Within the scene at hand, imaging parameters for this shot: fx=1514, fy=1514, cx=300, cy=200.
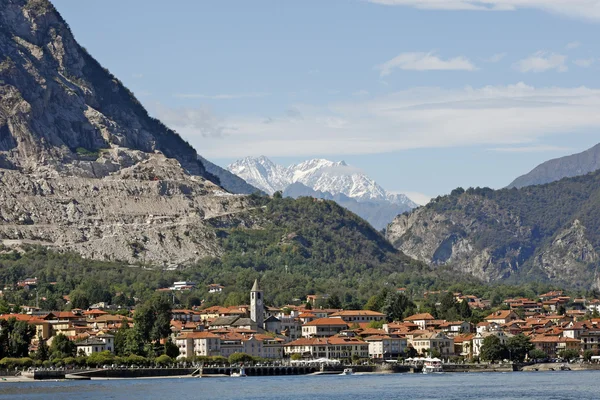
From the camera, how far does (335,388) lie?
161250mm

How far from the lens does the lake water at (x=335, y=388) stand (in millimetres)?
146250

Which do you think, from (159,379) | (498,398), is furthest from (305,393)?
(159,379)

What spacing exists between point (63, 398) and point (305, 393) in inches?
957

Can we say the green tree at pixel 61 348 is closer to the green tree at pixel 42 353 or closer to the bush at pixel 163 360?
the green tree at pixel 42 353

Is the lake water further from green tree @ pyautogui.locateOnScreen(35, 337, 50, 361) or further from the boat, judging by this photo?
green tree @ pyautogui.locateOnScreen(35, 337, 50, 361)

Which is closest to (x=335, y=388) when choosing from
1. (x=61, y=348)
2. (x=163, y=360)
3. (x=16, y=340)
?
(x=163, y=360)

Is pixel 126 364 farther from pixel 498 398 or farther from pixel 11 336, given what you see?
pixel 498 398

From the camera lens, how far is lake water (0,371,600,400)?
146250mm

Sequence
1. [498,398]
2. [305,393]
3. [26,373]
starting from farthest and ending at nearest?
[26,373], [305,393], [498,398]

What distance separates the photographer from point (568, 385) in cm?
16150

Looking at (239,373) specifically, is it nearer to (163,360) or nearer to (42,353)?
(163,360)

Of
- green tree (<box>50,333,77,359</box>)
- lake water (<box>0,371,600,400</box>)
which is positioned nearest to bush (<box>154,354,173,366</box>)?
lake water (<box>0,371,600,400</box>)

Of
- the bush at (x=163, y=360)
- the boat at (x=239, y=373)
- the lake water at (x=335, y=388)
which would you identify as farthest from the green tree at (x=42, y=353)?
the boat at (x=239, y=373)

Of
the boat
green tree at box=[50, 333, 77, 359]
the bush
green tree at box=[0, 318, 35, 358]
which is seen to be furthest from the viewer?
the bush
